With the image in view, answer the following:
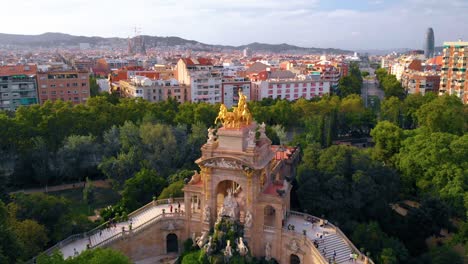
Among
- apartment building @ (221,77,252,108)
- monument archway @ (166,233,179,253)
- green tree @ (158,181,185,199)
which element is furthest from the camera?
apartment building @ (221,77,252,108)

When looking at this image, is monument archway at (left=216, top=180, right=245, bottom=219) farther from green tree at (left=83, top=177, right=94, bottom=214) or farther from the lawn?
green tree at (left=83, top=177, right=94, bottom=214)

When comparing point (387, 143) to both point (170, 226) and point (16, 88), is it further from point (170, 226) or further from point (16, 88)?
point (16, 88)

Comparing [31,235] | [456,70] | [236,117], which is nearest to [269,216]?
[236,117]

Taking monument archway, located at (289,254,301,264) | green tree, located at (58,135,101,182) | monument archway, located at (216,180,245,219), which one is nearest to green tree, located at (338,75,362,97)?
green tree, located at (58,135,101,182)

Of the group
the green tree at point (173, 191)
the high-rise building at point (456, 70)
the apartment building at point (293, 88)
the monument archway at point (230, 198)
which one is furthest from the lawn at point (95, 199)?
the high-rise building at point (456, 70)

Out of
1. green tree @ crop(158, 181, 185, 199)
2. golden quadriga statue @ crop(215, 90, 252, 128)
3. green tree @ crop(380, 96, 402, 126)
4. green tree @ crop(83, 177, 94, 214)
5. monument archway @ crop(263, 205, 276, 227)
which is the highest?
golden quadriga statue @ crop(215, 90, 252, 128)

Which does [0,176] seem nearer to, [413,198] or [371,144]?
[413,198]
